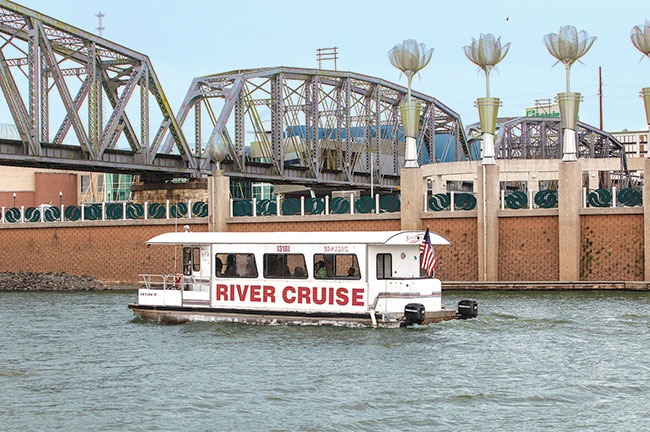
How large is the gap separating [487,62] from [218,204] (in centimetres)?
1678

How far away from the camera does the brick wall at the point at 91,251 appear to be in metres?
57.3

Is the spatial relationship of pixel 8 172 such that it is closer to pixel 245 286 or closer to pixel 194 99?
pixel 194 99

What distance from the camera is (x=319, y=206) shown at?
174 feet

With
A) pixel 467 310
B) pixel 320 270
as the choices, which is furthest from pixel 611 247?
pixel 320 270

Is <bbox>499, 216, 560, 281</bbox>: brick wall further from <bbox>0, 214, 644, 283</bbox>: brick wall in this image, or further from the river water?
the river water

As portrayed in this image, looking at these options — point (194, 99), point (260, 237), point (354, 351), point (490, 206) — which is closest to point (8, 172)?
point (194, 99)

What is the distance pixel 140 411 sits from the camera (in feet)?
73.8

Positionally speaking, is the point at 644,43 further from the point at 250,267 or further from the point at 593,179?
the point at 593,179

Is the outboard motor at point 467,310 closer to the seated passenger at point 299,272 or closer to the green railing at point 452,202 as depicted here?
the seated passenger at point 299,272

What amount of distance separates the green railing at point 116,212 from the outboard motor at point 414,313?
2719 centimetres

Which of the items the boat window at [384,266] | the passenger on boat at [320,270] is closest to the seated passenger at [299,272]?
the passenger on boat at [320,270]

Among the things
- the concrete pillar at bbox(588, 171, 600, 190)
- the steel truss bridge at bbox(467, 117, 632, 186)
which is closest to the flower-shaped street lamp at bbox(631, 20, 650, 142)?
the concrete pillar at bbox(588, 171, 600, 190)

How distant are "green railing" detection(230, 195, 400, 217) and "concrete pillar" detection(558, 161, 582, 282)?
9.09 meters

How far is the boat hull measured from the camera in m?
32.0
